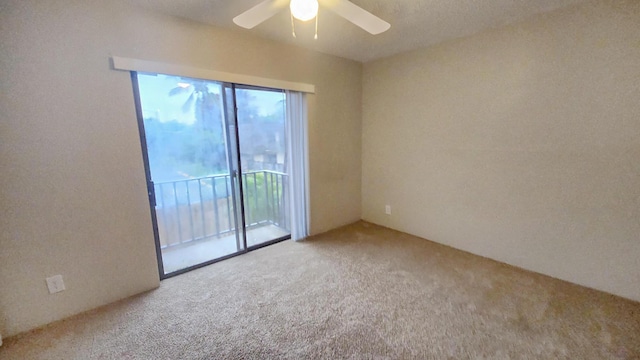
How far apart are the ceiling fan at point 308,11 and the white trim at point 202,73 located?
30.0 inches

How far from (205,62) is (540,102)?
2.95 metres

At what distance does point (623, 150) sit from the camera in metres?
1.92

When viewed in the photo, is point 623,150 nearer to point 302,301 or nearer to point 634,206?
point 634,206

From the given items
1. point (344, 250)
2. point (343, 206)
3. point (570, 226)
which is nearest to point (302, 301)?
point (344, 250)

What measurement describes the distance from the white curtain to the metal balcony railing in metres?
0.23

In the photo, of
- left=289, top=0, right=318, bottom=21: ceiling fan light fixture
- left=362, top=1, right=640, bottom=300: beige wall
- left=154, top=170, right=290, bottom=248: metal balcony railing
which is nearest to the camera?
left=289, top=0, right=318, bottom=21: ceiling fan light fixture

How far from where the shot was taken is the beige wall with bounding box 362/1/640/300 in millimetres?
1931

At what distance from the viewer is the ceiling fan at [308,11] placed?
154cm

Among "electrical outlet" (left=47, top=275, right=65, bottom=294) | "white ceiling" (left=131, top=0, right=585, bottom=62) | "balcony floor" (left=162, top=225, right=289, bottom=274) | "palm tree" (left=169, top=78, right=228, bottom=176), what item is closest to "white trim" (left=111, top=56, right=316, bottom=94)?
"palm tree" (left=169, top=78, right=228, bottom=176)

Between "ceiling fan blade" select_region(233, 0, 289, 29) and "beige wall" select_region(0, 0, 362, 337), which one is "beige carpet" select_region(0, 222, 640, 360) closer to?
"beige wall" select_region(0, 0, 362, 337)

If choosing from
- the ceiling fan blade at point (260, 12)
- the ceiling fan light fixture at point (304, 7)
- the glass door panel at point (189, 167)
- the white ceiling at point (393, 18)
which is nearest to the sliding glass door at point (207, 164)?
the glass door panel at point (189, 167)

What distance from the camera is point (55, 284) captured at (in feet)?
6.00

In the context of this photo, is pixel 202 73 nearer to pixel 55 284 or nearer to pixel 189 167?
pixel 189 167

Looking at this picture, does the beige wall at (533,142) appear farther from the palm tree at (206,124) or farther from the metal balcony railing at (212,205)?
the palm tree at (206,124)
